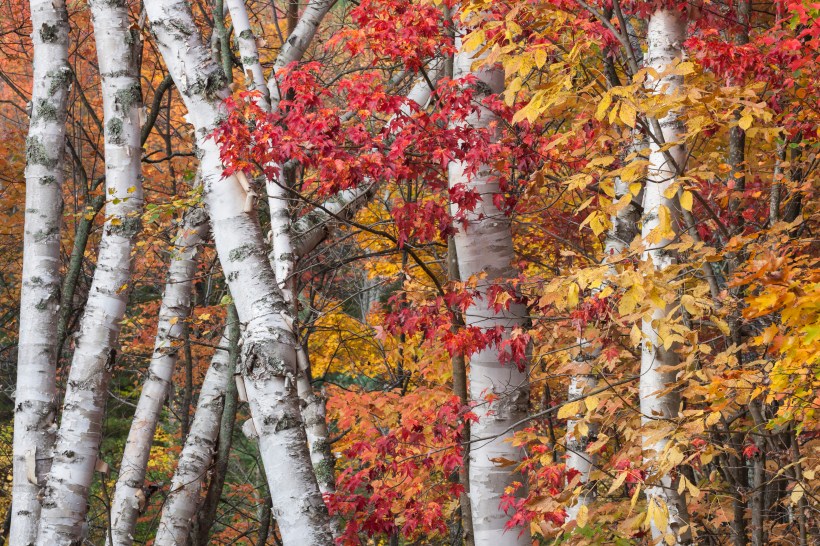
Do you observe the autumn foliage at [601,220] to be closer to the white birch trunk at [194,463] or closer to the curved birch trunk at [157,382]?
the curved birch trunk at [157,382]

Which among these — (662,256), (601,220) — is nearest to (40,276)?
(601,220)

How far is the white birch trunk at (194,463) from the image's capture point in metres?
6.51

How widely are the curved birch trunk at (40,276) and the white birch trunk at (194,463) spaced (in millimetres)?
1612

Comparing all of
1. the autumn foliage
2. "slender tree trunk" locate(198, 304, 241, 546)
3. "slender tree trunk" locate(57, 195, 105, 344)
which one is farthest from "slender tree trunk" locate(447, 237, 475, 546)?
"slender tree trunk" locate(57, 195, 105, 344)

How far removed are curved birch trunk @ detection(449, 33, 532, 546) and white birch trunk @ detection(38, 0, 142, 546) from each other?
77.5 inches

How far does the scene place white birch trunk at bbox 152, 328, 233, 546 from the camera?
21.4 ft

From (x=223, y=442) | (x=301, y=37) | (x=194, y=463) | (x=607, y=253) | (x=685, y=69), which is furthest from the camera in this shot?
(x=223, y=442)

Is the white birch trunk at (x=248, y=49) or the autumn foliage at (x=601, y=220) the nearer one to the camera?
the autumn foliage at (x=601, y=220)

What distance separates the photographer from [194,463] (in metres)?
6.75

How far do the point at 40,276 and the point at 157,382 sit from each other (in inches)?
51.0

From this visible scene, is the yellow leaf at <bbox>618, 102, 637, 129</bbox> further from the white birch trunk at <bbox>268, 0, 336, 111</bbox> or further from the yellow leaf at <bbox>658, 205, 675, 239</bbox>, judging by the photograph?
the white birch trunk at <bbox>268, 0, 336, 111</bbox>

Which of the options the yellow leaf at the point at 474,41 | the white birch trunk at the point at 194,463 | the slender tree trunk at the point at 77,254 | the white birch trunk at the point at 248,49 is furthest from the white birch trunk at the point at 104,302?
the slender tree trunk at the point at 77,254

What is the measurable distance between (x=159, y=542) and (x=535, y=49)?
514 cm

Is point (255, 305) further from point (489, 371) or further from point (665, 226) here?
point (489, 371)
